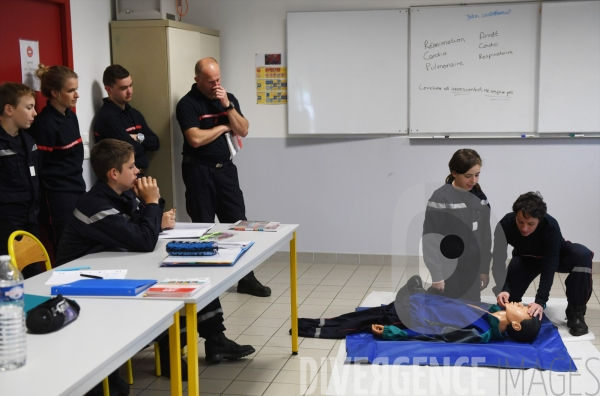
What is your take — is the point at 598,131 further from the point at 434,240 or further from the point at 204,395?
the point at 204,395

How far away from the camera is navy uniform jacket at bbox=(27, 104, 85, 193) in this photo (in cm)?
383

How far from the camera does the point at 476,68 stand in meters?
5.25

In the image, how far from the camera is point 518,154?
531 centimetres

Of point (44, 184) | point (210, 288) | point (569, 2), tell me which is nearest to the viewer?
point (210, 288)

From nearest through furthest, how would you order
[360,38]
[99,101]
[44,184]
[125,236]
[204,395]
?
[125,236]
[204,395]
[44,184]
[99,101]
[360,38]

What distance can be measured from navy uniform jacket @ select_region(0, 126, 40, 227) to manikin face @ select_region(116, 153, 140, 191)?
86 cm

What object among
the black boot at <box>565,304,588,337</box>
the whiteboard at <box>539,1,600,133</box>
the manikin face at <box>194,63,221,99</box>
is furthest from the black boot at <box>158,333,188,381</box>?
the whiteboard at <box>539,1,600,133</box>

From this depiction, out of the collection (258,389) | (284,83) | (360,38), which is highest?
(360,38)

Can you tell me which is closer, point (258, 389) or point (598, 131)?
point (258, 389)

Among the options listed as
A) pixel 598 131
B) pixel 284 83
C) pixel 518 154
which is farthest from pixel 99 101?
pixel 598 131

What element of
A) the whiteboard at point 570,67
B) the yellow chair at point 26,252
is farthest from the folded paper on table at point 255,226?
the whiteboard at point 570,67

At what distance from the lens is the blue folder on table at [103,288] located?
2229 mm

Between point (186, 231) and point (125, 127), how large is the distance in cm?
148

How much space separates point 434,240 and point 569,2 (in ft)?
7.57
